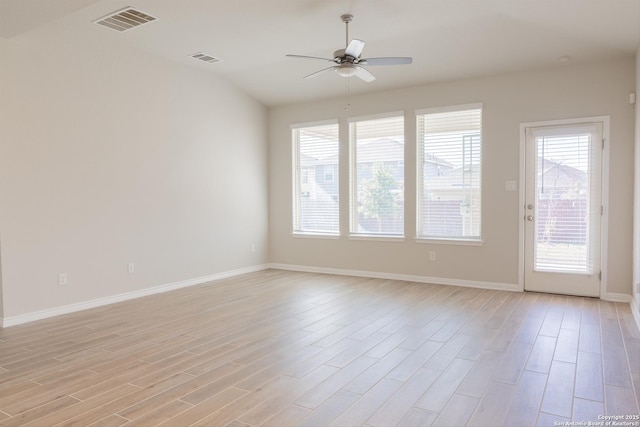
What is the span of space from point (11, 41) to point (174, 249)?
3.00 metres

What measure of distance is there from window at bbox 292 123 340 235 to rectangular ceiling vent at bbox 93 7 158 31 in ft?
10.7

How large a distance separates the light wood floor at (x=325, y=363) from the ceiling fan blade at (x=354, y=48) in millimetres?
A: 2589

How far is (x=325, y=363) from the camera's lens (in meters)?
3.27

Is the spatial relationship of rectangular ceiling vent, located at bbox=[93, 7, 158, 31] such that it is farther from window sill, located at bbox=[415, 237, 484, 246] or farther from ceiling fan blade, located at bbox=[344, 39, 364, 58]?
window sill, located at bbox=[415, 237, 484, 246]

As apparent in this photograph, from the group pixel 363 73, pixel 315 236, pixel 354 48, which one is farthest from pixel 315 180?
pixel 354 48

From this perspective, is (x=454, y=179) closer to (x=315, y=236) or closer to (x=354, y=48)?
(x=315, y=236)

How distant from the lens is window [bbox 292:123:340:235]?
7.25 metres

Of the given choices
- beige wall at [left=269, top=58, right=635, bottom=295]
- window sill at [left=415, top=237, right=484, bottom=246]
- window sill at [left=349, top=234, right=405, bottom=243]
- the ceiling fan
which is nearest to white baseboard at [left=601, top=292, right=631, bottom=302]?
beige wall at [left=269, top=58, right=635, bottom=295]

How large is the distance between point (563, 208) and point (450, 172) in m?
1.51

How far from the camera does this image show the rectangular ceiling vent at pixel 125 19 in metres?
4.46

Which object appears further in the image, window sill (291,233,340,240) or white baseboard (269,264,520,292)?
window sill (291,233,340,240)

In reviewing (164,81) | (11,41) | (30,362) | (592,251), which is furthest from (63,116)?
(592,251)

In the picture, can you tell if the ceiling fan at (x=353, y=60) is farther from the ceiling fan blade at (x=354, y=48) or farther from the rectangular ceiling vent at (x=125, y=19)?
the rectangular ceiling vent at (x=125, y=19)

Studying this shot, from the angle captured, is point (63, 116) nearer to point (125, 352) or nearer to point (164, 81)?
point (164, 81)
